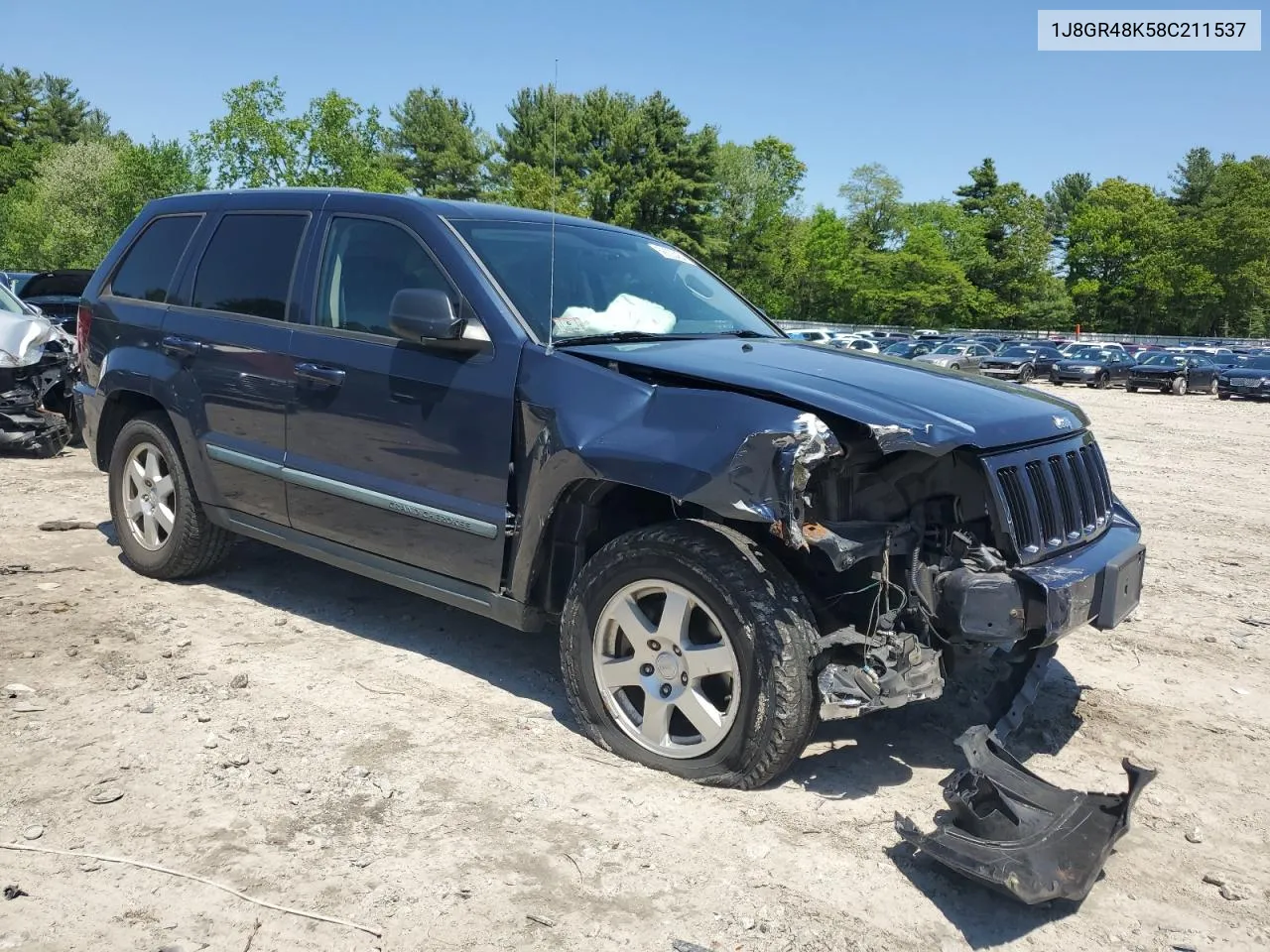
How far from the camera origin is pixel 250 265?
488 centimetres

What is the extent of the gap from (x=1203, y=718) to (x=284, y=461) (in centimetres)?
408

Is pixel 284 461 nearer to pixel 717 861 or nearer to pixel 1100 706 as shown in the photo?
pixel 717 861

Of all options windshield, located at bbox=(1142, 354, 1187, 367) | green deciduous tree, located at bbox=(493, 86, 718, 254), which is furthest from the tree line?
windshield, located at bbox=(1142, 354, 1187, 367)

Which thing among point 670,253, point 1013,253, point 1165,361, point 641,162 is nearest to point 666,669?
point 670,253

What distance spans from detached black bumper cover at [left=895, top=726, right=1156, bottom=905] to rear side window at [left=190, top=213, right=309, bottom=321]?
3452 mm

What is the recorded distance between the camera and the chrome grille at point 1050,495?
3318 millimetres

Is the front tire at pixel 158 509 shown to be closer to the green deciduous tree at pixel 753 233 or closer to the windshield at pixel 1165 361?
the windshield at pixel 1165 361

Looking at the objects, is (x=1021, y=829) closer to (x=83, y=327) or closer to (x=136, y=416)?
(x=136, y=416)

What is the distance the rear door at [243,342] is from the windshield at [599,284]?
1.04 metres

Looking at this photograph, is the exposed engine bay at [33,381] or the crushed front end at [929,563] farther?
the exposed engine bay at [33,381]

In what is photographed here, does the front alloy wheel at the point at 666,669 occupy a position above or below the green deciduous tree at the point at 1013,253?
below

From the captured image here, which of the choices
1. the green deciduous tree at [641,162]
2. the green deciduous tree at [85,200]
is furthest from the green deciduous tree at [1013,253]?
the green deciduous tree at [85,200]

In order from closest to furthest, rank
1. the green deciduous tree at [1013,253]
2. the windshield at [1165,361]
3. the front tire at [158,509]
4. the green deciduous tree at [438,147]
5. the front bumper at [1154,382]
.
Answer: the front tire at [158,509], the front bumper at [1154,382], the windshield at [1165,361], the green deciduous tree at [438,147], the green deciduous tree at [1013,253]

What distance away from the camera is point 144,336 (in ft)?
17.4
